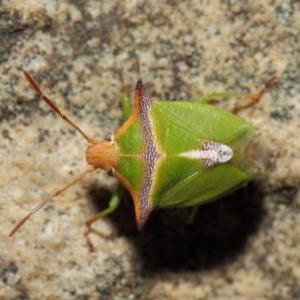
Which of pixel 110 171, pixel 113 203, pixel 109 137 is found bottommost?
pixel 113 203

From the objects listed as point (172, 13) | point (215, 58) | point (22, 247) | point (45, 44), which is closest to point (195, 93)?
point (215, 58)

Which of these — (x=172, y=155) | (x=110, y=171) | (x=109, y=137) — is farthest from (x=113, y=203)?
(x=172, y=155)

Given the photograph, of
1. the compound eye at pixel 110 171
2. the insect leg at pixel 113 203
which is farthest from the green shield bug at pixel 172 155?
the insect leg at pixel 113 203

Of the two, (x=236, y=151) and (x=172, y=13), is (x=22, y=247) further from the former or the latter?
(x=172, y=13)

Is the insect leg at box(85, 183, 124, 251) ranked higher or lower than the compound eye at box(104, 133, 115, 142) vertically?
lower

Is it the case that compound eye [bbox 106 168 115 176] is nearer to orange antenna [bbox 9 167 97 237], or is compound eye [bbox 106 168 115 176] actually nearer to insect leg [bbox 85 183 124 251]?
orange antenna [bbox 9 167 97 237]

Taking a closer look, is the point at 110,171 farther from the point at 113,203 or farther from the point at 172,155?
the point at 172,155

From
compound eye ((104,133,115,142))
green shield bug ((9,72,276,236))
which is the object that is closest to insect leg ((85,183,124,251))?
green shield bug ((9,72,276,236))

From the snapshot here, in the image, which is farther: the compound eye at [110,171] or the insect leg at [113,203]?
the insect leg at [113,203]

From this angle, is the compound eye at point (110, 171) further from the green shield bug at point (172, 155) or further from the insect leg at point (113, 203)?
the insect leg at point (113, 203)
